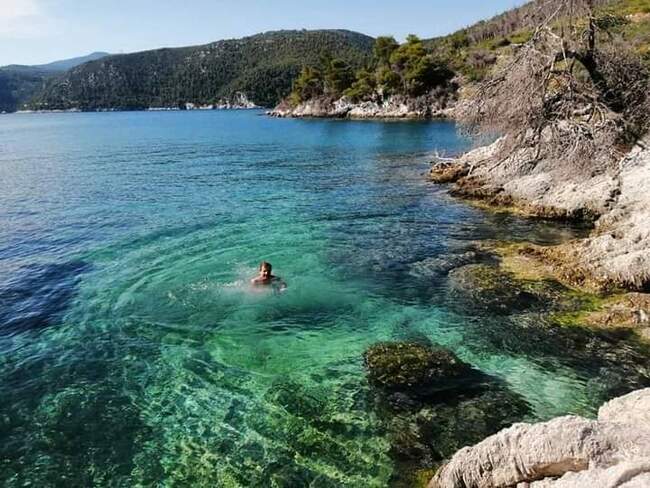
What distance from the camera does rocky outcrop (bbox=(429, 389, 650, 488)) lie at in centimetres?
662

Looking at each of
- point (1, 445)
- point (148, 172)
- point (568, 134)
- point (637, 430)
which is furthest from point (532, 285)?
point (148, 172)

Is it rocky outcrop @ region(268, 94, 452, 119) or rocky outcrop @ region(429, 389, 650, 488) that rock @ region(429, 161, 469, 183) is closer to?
rocky outcrop @ region(429, 389, 650, 488)

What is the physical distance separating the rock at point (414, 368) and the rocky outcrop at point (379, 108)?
10779 cm

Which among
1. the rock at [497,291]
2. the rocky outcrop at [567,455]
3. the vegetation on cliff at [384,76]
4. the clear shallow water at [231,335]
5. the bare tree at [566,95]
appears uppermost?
the vegetation on cliff at [384,76]

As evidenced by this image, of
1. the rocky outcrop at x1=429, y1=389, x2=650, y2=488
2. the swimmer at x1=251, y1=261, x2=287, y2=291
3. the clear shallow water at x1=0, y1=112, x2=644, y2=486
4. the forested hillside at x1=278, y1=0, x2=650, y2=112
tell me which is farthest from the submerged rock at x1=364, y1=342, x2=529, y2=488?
the forested hillside at x1=278, y1=0, x2=650, y2=112

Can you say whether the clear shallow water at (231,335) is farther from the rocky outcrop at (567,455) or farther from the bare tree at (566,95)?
the bare tree at (566,95)

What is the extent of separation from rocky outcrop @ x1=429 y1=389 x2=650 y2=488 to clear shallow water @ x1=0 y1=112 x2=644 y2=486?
2497 mm

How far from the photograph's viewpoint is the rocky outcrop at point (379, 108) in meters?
125

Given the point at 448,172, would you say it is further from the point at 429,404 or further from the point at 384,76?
the point at 384,76

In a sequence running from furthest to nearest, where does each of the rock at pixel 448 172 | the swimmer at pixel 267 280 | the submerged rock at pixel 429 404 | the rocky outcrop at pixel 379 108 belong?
1. the rocky outcrop at pixel 379 108
2. the rock at pixel 448 172
3. the swimmer at pixel 267 280
4. the submerged rock at pixel 429 404

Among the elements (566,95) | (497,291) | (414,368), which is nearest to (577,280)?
(497,291)

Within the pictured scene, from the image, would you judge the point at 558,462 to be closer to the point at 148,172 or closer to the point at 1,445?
the point at 1,445

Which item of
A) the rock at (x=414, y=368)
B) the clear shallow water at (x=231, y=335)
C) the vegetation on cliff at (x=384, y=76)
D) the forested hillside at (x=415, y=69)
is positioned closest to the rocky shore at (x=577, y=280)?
the clear shallow water at (x=231, y=335)

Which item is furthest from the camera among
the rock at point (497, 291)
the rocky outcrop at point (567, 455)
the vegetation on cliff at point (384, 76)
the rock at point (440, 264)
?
the vegetation on cliff at point (384, 76)
